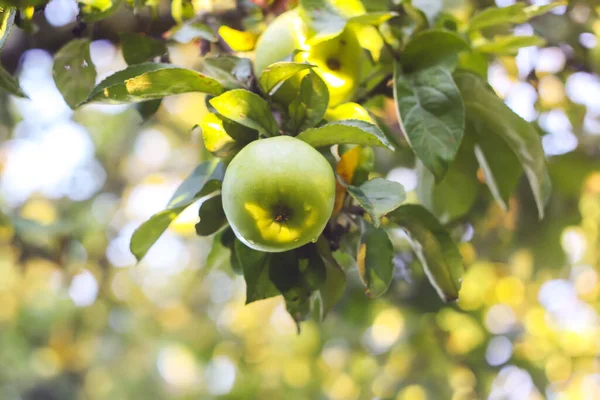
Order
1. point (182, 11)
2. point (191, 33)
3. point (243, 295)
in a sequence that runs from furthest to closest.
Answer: point (243, 295) → point (182, 11) → point (191, 33)

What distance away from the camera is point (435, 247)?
0.76 metres

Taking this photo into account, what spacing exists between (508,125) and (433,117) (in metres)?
0.15

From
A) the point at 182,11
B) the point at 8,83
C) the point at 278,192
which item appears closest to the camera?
the point at 278,192

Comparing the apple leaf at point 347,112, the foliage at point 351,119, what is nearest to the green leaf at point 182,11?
the foliage at point 351,119

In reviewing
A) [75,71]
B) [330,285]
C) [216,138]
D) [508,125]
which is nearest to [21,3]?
[75,71]

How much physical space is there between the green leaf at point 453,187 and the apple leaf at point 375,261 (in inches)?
9.5

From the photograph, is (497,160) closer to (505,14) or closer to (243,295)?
(505,14)

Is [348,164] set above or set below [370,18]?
below

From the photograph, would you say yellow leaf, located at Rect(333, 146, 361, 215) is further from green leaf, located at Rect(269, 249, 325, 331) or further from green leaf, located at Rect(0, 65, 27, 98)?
green leaf, located at Rect(0, 65, 27, 98)

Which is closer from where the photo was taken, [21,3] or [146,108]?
[21,3]

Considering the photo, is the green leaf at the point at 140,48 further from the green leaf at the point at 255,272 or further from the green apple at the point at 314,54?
the green leaf at the point at 255,272

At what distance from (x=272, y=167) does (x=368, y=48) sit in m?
0.30

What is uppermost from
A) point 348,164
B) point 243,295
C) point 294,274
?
point 348,164

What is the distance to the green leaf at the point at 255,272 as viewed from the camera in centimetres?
68
